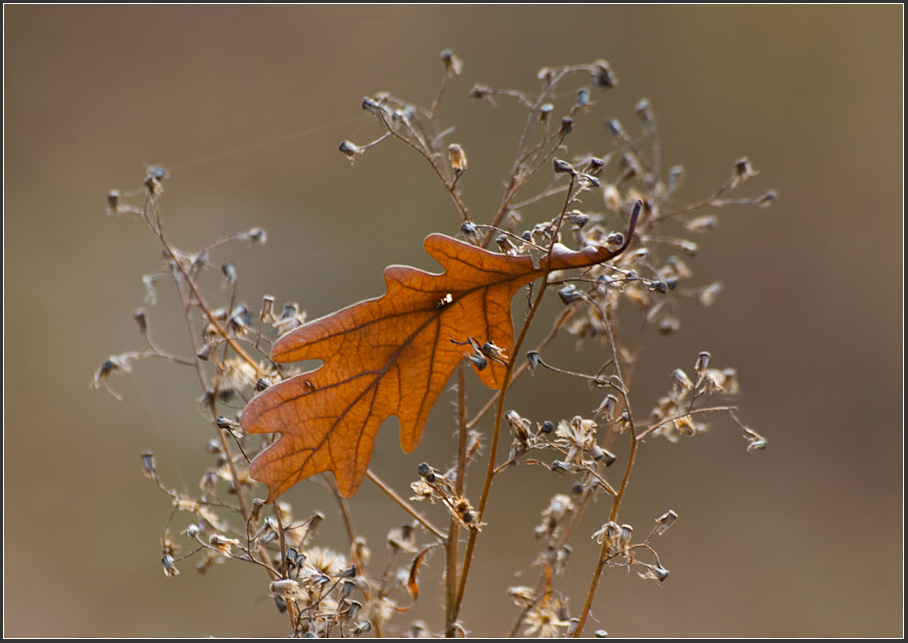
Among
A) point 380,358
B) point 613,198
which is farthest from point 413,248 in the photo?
point 380,358

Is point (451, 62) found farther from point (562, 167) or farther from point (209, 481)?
point (209, 481)

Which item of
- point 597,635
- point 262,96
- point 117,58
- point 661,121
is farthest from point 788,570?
point 117,58

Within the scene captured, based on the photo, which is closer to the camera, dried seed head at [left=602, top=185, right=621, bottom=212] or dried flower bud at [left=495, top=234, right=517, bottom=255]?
dried flower bud at [left=495, top=234, right=517, bottom=255]

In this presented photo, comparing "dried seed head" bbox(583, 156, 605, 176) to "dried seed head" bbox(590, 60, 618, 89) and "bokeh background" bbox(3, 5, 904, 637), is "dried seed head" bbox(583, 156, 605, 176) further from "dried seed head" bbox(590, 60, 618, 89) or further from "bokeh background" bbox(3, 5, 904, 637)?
"bokeh background" bbox(3, 5, 904, 637)

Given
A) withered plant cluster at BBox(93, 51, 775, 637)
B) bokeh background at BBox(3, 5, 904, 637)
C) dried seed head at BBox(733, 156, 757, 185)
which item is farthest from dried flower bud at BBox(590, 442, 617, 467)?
bokeh background at BBox(3, 5, 904, 637)

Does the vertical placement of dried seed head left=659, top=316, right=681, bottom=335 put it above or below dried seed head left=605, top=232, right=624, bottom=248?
above

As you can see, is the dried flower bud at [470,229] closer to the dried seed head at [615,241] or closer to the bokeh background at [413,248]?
the dried seed head at [615,241]
